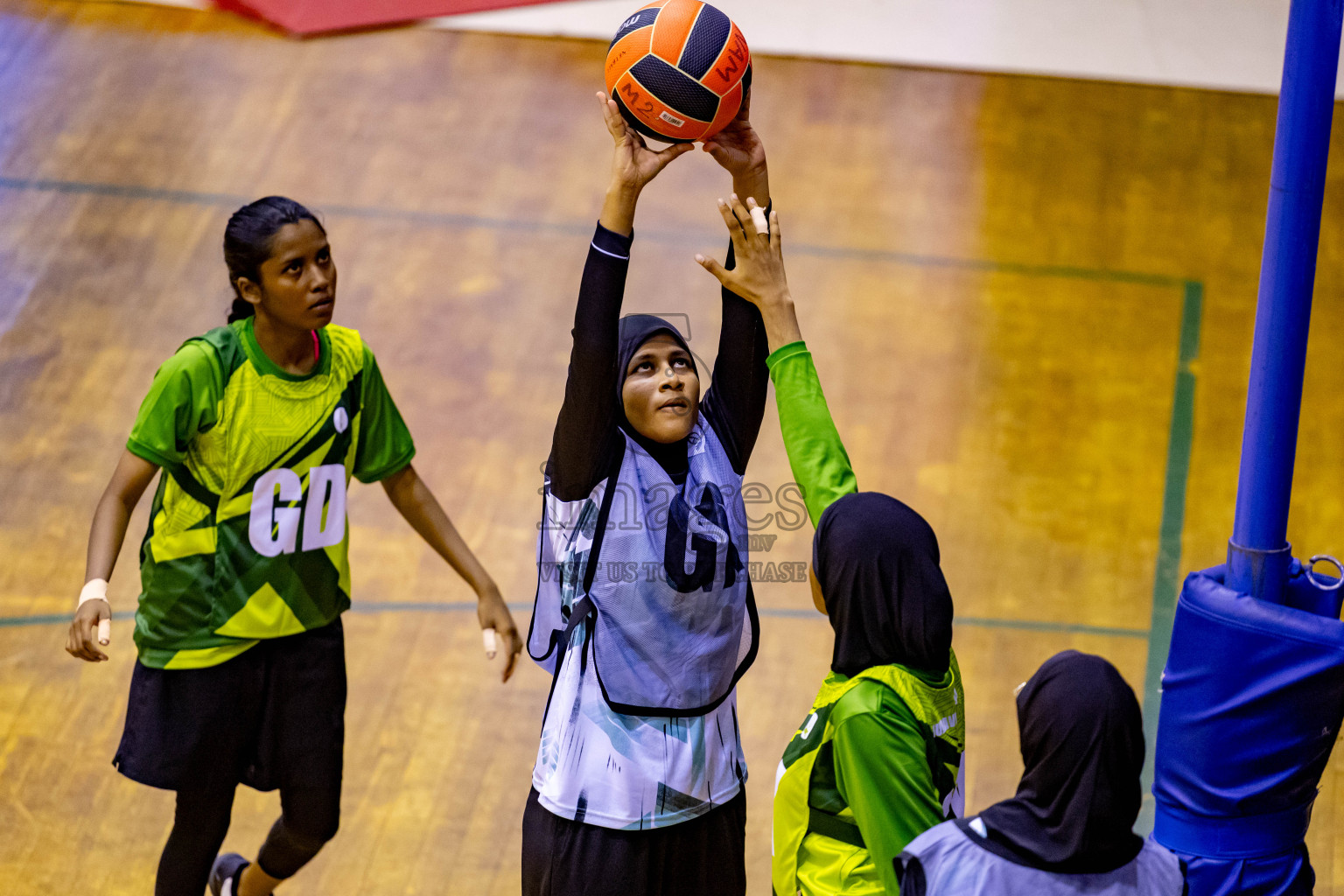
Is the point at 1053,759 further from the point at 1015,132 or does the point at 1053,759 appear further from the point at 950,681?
the point at 1015,132

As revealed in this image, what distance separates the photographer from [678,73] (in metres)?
2.89

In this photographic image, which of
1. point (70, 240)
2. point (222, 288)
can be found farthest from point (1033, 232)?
point (70, 240)

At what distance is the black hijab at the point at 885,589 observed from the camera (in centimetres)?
228

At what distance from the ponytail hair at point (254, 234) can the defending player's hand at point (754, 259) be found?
99 centimetres

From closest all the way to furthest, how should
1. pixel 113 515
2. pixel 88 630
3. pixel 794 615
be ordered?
pixel 88 630 → pixel 113 515 → pixel 794 615

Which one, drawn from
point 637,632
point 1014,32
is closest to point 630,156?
point 637,632

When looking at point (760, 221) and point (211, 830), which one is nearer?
point (760, 221)

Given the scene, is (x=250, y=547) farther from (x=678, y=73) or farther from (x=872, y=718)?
(x=872, y=718)

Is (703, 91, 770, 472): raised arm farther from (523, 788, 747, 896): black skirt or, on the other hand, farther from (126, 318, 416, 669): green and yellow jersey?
(126, 318, 416, 669): green and yellow jersey

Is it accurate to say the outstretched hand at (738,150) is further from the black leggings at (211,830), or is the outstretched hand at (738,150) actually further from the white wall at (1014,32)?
the white wall at (1014,32)

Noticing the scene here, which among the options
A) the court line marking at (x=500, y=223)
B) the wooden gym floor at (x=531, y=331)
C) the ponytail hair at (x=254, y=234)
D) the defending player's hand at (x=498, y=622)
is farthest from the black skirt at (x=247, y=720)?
the court line marking at (x=500, y=223)

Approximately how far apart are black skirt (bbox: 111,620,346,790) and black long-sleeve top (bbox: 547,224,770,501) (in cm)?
95

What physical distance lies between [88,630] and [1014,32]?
684 cm

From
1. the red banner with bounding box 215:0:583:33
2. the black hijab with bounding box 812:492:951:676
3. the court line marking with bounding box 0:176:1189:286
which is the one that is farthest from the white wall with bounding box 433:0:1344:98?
the black hijab with bounding box 812:492:951:676
